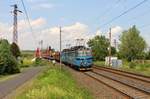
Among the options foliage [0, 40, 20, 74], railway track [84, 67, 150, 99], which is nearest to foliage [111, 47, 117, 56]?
foliage [0, 40, 20, 74]

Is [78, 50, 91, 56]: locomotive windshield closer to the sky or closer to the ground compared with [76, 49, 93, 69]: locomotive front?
closer to the sky

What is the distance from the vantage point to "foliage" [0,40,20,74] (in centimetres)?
5259

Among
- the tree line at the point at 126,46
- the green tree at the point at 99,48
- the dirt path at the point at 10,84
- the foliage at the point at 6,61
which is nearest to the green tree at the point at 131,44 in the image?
the tree line at the point at 126,46

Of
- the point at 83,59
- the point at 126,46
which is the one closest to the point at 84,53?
the point at 83,59

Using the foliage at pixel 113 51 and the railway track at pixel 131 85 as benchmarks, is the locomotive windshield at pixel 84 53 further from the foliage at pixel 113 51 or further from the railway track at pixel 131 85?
the foliage at pixel 113 51

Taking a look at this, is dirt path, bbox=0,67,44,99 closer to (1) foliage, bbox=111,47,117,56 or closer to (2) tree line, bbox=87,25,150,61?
(2) tree line, bbox=87,25,150,61

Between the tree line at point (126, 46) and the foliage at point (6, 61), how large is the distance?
54.2m

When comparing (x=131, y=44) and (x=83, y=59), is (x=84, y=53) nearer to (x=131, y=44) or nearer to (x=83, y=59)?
(x=83, y=59)

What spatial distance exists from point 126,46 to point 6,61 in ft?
236

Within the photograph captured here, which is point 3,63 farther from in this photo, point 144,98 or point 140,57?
point 140,57

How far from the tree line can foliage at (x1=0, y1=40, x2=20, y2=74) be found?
54.2 m

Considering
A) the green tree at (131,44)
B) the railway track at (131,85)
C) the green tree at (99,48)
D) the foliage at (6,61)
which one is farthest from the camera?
the green tree at (131,44)

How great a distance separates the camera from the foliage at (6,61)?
52.6 metres

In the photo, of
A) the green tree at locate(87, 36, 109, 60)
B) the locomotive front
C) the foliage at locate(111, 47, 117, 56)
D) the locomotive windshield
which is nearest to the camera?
the locomotive front
